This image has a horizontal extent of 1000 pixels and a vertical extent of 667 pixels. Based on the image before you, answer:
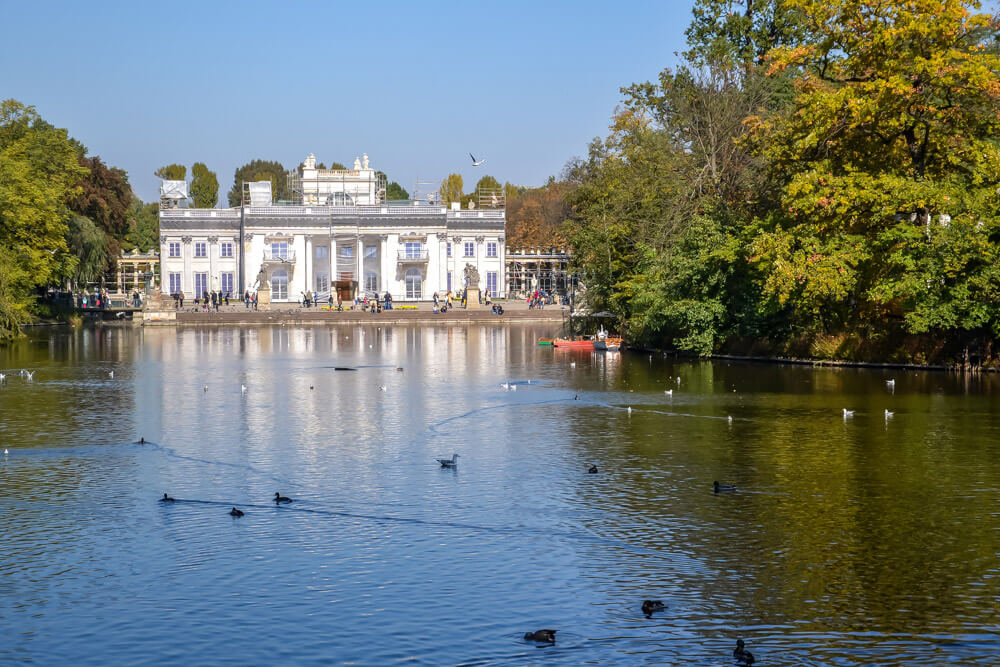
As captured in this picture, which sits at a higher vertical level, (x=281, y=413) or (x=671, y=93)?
(x=671, y=93)

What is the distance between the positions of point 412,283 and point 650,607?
106 meters

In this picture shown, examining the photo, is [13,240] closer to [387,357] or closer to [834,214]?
[387,357]

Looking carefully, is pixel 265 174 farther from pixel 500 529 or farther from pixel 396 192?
pixel 500 529

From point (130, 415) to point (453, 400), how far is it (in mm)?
10093

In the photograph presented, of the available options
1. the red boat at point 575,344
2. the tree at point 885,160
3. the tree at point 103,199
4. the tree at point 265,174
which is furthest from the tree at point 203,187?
the tree at point 885,160

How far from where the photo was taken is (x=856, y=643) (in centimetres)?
1377

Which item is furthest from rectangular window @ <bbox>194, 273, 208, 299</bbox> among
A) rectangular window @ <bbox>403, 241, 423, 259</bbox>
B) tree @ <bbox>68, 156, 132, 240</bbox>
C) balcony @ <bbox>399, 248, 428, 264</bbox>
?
rectangular window @ <bbox>403, 241, 423, 259</bbox>

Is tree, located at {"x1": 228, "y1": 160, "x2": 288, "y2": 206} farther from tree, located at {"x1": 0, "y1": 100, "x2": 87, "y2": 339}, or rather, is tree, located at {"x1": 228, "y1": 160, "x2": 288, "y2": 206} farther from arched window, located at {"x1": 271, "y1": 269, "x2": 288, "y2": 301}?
tree, located at {"x1": 0, "y1": 100, "x2": 87, "y2": 339}

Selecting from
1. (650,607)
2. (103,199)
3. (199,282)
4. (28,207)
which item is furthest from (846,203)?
(199,282)

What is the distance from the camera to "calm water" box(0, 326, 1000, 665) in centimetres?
1420

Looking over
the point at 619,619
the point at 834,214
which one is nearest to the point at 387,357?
the point at 834,214

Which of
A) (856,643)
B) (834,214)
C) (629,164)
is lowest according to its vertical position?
(856,643)

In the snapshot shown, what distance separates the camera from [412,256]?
11912cm

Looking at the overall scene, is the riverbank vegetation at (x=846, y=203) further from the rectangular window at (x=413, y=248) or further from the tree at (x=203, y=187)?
the tree at (x=203, y=187)
